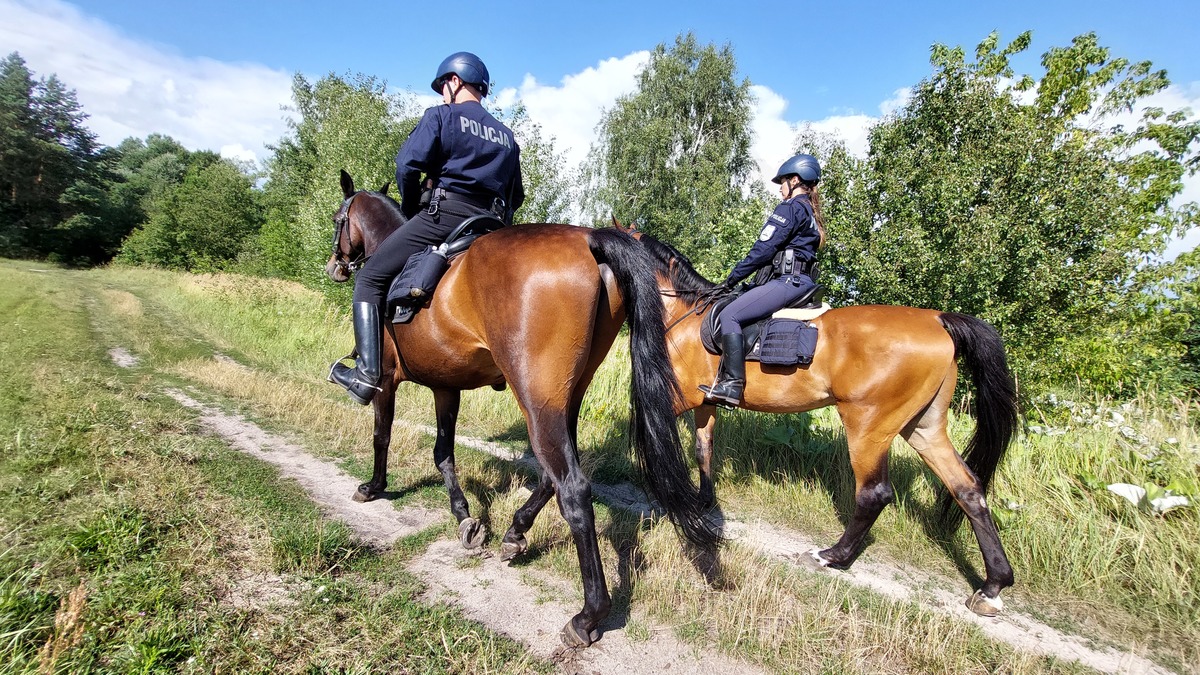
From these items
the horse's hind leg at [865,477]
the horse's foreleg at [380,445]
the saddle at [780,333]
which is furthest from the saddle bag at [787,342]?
the horse's foreleg at [380,445]

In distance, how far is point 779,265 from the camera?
4.37 m

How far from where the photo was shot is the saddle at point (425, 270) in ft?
10.7

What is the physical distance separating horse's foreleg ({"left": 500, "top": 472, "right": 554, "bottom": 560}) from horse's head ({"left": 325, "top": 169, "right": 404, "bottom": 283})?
2.39 m

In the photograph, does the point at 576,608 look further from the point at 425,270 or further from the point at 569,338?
the point at 425,270

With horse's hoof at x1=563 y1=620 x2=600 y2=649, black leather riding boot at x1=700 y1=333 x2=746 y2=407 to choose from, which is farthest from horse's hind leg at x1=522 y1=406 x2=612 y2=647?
black leather riding boot at x1=700 y1=333 x2=746 y2=407

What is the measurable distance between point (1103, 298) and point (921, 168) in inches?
189

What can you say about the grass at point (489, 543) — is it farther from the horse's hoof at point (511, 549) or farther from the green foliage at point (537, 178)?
the green foliage at point (537, 178)

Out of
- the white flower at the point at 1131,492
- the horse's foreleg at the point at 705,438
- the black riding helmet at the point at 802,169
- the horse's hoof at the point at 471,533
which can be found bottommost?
the horse's hoof at the point at 471,533

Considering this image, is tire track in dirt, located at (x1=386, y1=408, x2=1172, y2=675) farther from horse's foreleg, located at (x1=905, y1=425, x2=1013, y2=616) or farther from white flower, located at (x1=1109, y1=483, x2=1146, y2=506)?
white flower, located at (x1=1109, y1=483, x2=1146, y2=506)

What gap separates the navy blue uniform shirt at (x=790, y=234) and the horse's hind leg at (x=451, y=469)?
2817 mm

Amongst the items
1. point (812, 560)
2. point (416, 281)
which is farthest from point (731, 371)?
point (416, 281)

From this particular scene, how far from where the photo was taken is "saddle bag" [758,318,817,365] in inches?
156

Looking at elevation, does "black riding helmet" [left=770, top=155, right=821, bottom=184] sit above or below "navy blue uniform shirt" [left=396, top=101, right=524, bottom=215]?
above

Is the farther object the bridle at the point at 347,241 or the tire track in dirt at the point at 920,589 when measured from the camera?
the bridle at the point at 347,241
